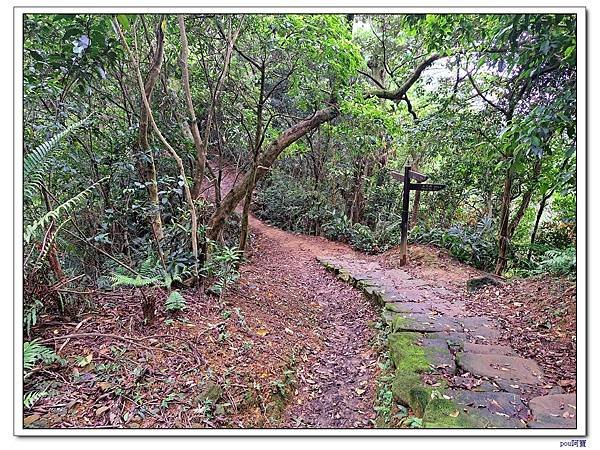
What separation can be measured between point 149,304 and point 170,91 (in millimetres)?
2818

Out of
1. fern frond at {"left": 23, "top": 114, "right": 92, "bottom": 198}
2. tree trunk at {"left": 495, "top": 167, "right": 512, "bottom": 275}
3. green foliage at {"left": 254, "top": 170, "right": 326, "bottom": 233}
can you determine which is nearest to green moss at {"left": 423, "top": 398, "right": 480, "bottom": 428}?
fern frond at {"left": 23, "top": 114, "right": 92, "bottom": 198}

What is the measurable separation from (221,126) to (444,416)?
5241 millimetres

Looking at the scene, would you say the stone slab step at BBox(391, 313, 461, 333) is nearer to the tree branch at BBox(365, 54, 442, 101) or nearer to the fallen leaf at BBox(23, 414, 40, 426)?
the fallen leaf at BBox(23, 414, 40, 426)

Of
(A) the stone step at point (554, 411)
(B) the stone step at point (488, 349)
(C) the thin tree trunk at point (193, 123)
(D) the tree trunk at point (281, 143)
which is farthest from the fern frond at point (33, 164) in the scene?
(B) the stone step at point (488, 349)

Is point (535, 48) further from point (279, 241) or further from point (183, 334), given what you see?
point (279, 241)

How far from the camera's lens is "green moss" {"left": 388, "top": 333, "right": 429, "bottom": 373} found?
2580 mm

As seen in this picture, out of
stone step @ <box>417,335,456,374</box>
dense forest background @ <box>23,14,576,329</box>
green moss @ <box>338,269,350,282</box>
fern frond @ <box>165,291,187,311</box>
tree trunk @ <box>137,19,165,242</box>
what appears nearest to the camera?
dense forest background @ <box>23,14,576,329</box>

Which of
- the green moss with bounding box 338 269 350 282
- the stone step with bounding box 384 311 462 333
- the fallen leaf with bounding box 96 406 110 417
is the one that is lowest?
the fallen leaf with bounding box 96 406 110 417

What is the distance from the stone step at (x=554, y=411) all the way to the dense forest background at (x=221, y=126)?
3.81 ft

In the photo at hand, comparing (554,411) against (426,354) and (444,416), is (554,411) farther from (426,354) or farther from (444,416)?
(426,354)

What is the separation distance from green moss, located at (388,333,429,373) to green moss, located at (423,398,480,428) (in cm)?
49

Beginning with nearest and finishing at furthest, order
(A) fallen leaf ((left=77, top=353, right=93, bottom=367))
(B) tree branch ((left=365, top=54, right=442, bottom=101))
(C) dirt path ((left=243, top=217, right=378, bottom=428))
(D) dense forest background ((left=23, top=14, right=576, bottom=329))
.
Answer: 1. (A) fallen leaf ((left=77, top=353, right=93, bottom=367))
2. (D) dense forest background ((left=23, top=14, right=576, bottom=329))
3. (C) dirt path ((left=243, top=217, right=378, bottom=428))
4. (B) tree branch ((left=365, top=54, right=442, bottom=101))

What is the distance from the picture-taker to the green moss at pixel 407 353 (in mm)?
2580
